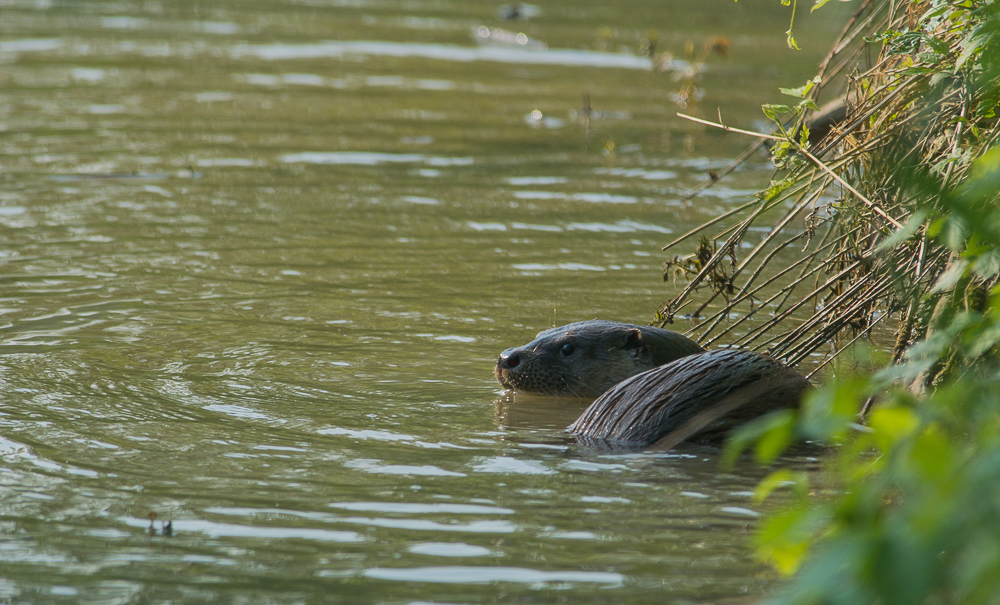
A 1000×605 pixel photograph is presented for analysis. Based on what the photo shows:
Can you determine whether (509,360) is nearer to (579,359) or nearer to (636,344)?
(579,359)

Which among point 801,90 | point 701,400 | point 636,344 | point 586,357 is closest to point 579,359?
point 586,357

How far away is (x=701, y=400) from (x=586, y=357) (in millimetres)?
1106

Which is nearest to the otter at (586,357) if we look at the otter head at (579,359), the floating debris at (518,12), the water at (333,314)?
the otter head at (579,359)

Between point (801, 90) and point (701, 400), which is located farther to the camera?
point (801, 90)

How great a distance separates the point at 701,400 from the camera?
4477mm

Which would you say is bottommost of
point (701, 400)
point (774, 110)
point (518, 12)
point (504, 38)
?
point (701, 400)

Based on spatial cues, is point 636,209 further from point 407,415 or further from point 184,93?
point 184,93

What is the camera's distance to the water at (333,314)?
11.3 feet

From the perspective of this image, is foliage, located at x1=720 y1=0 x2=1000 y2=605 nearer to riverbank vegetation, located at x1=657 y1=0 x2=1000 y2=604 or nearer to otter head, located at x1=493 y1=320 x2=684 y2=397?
riverbank vegetation, located at x1=657 y1=0 x2=1000 y2=604

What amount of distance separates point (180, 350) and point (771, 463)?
107 inches

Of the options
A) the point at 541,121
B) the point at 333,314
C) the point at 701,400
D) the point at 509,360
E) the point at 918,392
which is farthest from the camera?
the point at 541,121

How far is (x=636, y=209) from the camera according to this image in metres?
8.75

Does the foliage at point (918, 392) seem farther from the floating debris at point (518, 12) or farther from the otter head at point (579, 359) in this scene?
the floating debris at point (518, 12)

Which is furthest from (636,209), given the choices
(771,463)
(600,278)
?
(771,463)
